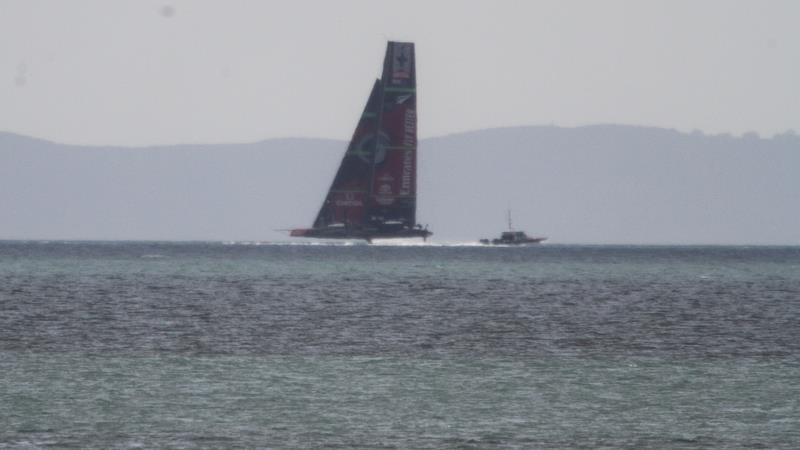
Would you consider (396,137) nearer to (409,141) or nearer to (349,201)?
(409,141)

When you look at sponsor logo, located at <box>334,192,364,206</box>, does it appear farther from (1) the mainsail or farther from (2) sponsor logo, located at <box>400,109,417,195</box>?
(2) sponsor logo, located at <box>400,109,417,195</box>

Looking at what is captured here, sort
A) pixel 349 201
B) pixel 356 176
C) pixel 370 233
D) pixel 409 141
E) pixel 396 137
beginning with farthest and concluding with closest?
pixel 370 233 → pixel 349 201 → pixel 356 176 → pixel 409 141 → pixel 396 137

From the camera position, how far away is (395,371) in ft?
144

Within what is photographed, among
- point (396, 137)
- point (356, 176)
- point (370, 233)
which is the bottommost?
point (370, 233)

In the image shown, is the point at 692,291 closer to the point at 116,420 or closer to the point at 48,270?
the point at 48,270

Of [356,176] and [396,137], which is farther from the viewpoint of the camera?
[356,176]

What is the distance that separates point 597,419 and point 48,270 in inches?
4331

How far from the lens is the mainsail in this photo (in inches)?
7146

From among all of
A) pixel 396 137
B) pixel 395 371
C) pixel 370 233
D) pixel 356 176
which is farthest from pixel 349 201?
pixel 395 371

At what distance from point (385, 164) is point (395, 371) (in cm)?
14013

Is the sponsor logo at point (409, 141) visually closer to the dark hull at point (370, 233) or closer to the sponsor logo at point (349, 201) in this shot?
the sponsor logo at point (349, 201)

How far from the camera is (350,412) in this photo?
34.9 metres

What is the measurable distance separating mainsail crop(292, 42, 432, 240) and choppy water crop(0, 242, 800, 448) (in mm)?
93714

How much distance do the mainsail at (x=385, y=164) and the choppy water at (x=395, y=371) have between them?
93.7 m
